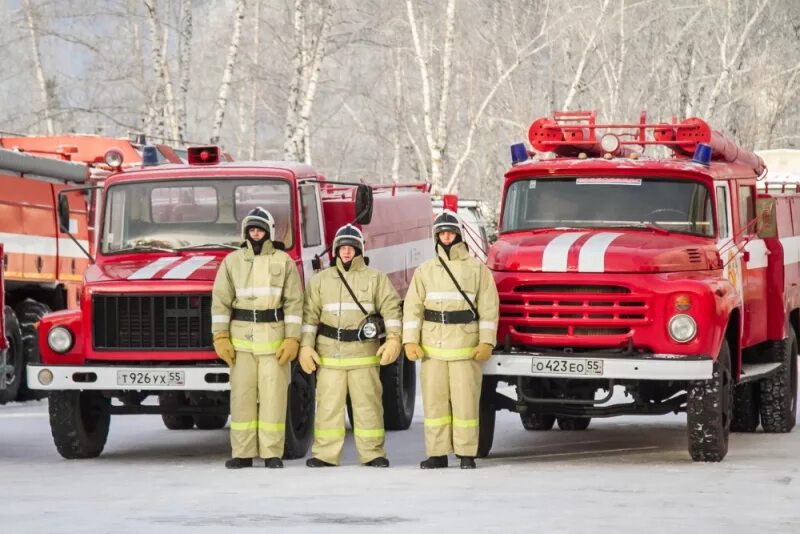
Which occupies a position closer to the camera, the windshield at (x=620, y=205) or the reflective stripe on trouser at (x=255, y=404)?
the reflective stripe on trouser at (x=255, y=404)

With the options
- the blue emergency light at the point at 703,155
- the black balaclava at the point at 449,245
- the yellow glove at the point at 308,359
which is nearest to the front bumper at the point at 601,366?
the black balaclava at the point at 449,245

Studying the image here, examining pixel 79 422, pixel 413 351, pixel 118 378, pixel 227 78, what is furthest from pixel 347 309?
pixel 227 78

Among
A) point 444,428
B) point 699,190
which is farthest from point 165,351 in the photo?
point 699,190

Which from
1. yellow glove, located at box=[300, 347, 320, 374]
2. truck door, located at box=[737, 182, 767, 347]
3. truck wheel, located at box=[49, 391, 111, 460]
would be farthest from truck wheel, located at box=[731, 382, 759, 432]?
truck wheel, located at box=[49, 391, 111, 460]

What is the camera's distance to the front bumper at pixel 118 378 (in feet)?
43.1

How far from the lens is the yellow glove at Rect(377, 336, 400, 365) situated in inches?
504

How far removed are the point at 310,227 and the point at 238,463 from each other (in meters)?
2.22

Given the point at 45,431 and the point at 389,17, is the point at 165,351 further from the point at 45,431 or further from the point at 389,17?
the point at 389,17

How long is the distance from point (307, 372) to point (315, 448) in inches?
22.2

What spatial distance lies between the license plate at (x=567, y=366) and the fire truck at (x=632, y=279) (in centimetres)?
1

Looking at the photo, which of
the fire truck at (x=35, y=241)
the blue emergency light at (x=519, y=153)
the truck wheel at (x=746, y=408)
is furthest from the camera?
the fire truck at (x=35, y=241)

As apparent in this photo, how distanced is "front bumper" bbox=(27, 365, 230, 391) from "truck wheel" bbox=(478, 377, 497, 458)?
1930 mm

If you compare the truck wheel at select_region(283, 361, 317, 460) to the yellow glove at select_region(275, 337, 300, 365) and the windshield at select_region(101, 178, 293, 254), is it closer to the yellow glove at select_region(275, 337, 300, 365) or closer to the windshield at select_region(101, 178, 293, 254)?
→ the yellow glove at select_region(275, 337, 300, 365)

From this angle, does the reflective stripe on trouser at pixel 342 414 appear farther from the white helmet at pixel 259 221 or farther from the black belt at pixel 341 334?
the white helmet at pixel 259 221
